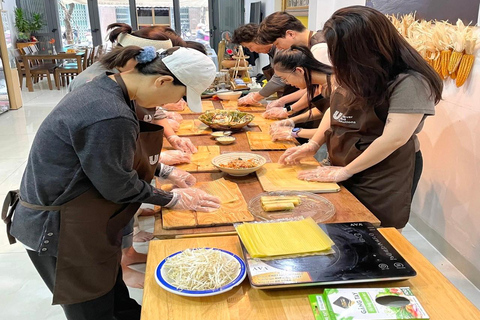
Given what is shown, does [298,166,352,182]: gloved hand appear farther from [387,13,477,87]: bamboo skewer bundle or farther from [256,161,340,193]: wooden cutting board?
[387,13,477,87]: bamboo skewer bundle

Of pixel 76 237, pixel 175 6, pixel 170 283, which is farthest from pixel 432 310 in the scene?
pixel 175 6

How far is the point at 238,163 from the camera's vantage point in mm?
1827

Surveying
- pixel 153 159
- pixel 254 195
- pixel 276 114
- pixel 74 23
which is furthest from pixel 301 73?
pixel 74 23

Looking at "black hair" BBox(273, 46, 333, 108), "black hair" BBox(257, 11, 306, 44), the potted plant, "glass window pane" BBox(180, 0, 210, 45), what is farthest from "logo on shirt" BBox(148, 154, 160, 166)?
"glass window pane" BBox(180, 0, 210, 45)

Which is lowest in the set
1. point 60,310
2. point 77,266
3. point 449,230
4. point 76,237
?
point 60,310

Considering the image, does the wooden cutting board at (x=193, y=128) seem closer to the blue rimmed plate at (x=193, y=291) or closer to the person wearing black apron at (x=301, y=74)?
the person wearing black apron at (x=301, y=74)

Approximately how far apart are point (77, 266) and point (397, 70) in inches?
51.9

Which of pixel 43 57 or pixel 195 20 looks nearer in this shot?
pixel 43 57

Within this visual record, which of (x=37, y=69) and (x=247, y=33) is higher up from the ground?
(x=247, y=33)

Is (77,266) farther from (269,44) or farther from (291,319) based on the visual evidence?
(269,44)

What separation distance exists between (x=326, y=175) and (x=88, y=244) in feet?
3.14

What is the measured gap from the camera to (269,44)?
117 inches

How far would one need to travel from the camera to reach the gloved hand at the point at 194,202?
1.45m

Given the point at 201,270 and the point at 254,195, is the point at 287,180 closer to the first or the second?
the point at 254,195
